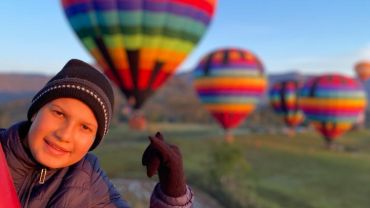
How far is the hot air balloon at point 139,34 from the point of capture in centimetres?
1695

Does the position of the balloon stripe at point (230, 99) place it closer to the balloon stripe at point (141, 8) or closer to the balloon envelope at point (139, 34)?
the balloon envelope at point (139, 34)

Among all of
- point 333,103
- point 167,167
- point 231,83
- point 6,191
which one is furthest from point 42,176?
point 333,103

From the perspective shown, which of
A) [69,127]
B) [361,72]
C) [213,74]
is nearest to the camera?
[69,127]

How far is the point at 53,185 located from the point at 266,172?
Answer: 793 inches

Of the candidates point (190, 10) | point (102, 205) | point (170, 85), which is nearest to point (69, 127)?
point (102, 205)

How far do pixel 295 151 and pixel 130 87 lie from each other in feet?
43.6

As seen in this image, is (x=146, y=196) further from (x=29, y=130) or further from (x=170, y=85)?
(x=170, y=85)

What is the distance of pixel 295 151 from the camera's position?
27.8 metres

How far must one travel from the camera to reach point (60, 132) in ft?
6.14

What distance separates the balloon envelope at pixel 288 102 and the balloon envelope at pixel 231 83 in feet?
50.4

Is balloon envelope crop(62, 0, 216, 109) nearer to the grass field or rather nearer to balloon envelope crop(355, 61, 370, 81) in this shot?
the grass field

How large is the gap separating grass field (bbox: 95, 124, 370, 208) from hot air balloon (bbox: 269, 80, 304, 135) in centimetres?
1097

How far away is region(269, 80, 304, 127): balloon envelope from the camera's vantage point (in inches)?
1676

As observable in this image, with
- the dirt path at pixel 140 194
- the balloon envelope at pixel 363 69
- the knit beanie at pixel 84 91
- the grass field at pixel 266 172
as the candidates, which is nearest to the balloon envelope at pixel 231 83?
the grass field at pixel 266 172
